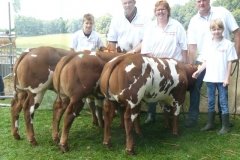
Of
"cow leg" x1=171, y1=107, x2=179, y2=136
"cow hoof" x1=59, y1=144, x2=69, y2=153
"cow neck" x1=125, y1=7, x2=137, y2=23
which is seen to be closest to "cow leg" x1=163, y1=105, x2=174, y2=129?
"cow leg" x1=171, y1=107, x2=179, y2=136

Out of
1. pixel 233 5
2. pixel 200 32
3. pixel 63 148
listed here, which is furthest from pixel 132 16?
pixel 63 148

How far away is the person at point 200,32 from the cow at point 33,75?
2.08 metres

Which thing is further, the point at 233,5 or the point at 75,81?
the point at 233,5

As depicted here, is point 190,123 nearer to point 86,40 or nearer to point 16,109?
point 86,40

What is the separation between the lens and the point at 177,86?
5.89 meters

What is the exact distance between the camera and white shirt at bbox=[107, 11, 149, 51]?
6574 mm

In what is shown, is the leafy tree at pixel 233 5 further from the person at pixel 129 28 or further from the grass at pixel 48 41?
the grass at pixel 48 41

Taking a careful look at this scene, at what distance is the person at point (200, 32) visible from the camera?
621 cm

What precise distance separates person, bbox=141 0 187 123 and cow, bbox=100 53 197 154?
1.31 feet

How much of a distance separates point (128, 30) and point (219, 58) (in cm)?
157

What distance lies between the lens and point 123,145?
223 inches

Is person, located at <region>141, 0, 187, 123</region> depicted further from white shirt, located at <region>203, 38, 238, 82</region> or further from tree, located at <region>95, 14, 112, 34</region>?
tree, located at <region>95, 14, 112, 34</region>

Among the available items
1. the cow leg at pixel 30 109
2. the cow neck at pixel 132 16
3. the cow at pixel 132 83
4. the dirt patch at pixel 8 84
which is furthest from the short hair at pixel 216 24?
the dirt patch at pixel 8 84

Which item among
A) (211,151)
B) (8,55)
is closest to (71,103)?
(211,151)
